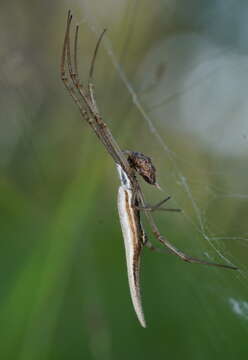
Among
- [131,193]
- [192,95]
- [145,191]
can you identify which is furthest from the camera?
[192,95]

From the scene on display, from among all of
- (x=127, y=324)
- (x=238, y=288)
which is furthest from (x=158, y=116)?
(x=238, y=288)

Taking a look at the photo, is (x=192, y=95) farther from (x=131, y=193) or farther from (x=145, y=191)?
(x=131, y=193)

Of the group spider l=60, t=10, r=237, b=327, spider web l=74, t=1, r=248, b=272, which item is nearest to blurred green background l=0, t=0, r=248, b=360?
spider web l=74, t=1, r=248, b=272

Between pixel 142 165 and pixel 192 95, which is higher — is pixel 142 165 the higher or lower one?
the lower one

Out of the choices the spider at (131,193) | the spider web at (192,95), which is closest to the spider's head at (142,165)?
the spider at (131,193)

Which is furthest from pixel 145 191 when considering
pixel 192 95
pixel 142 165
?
pixel 192 95

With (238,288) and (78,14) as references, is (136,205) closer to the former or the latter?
(238,288)

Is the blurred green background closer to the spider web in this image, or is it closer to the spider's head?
the spider web

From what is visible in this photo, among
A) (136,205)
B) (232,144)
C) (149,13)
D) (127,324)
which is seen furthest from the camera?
(149,13)

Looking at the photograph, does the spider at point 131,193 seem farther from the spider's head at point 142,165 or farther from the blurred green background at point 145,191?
the blurred green background at point 145,191

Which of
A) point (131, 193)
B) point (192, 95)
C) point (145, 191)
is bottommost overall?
point (131, 193)
